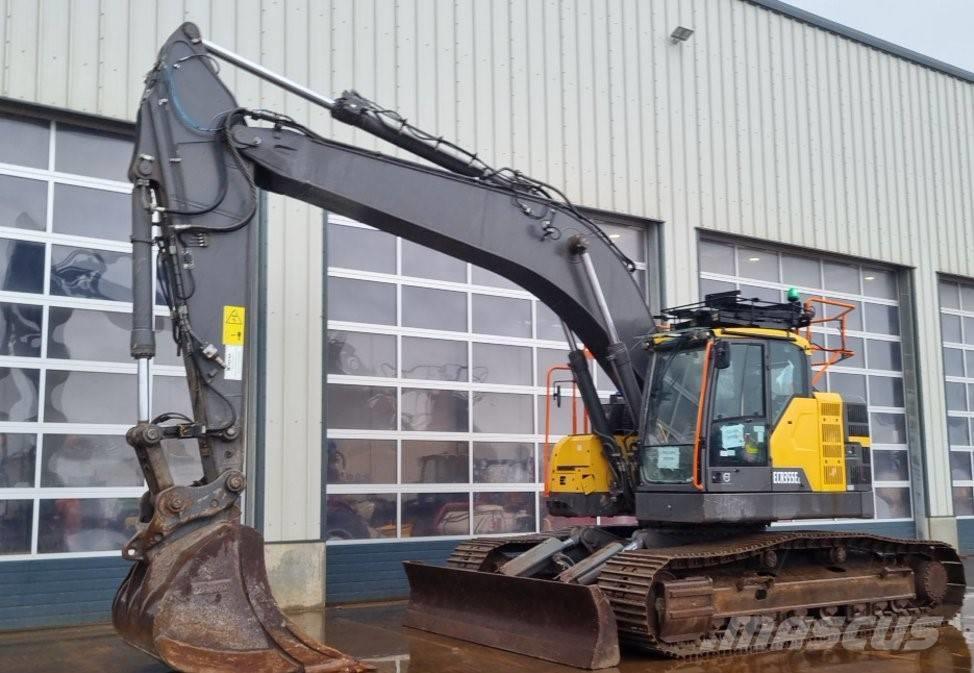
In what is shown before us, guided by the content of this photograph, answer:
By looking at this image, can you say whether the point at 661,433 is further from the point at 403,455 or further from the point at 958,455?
the point at 958,455

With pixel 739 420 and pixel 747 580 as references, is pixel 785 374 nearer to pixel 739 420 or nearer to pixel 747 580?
pixel 739 420

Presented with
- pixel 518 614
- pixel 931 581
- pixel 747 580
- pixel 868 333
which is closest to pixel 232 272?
pixel 518 614

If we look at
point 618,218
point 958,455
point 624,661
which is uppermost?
point 618,218

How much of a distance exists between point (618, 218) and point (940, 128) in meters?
8.36

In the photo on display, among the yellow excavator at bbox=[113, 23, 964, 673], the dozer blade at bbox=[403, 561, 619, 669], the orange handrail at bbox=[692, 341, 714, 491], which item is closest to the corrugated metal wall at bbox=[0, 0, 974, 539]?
the dozer blade at bbox=[403, 561, 619, 669]

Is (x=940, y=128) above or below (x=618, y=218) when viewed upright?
above

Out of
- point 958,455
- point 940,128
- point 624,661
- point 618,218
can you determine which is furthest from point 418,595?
point 940,128

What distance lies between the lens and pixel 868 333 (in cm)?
1856

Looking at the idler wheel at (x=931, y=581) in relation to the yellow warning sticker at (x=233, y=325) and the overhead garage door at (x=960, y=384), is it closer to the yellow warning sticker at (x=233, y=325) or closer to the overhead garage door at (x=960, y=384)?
the yellow warning sticker at (x=233, y=325)

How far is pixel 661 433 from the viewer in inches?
374

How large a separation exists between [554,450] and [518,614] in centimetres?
217

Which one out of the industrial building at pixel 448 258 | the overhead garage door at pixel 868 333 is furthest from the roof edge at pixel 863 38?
the overhead garage door at pixel 868 333

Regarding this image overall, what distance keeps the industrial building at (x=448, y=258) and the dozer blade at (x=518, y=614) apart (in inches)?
92.3

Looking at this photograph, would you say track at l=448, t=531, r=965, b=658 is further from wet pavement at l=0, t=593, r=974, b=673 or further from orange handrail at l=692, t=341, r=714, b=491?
orange handrail at l=692, t=341, r=714, b=491
